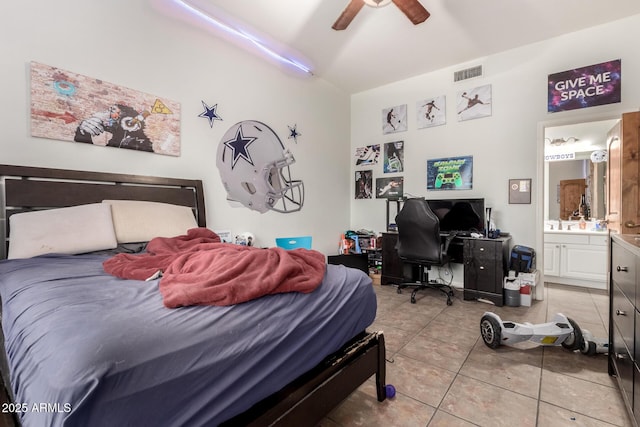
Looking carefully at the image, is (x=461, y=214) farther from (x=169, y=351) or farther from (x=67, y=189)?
(x=67, y=189)

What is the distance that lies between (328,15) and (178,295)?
114 inches

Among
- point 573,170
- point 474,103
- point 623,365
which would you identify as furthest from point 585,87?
point 623,365

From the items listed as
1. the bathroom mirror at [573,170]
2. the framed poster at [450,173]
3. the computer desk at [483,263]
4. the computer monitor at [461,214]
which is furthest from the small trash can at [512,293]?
the bathroom mirror at [573,170]

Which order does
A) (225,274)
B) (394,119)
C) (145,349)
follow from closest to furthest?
1. (145,349)
2. (225,274)
3. (394,119)

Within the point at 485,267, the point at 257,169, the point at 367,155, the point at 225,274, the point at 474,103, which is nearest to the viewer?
the point at 225,274

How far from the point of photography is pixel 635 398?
1.24 metres

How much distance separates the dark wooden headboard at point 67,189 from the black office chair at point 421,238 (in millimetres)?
2248

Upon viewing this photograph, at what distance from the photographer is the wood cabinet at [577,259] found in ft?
12.2

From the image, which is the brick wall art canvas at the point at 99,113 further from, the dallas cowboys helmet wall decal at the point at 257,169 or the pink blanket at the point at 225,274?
the pink blanket at the point at 225,274

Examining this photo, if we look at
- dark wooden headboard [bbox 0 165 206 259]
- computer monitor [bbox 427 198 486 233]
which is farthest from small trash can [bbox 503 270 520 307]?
dark wooden headboard [bbox 0 165 206 259]

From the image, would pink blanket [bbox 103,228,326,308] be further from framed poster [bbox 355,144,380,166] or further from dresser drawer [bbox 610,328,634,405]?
framed poster [bbox 355,144,380,166]

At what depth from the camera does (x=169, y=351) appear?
741 mm

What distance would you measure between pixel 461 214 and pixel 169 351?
11.6 ft

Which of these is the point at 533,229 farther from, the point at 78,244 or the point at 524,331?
the point at 78,244
